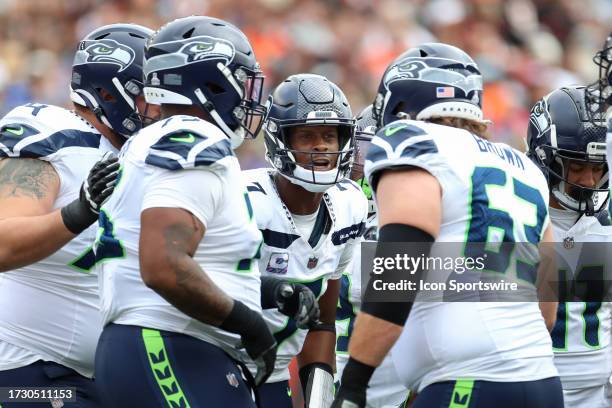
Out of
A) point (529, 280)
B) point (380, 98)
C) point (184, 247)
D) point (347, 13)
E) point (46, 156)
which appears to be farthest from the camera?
point (347, 13)

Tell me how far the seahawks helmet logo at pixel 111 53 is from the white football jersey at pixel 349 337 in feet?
4.63

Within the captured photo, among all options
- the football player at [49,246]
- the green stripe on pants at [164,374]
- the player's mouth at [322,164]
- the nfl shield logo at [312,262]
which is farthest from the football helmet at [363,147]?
the green stripe on pants at [164,374]

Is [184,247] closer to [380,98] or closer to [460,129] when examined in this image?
[460,129]

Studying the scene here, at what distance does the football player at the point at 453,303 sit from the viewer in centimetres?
362

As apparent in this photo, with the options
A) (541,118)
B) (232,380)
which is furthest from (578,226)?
(232,380)

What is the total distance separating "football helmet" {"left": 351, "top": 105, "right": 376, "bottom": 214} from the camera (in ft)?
20.2

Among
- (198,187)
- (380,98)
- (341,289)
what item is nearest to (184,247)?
(198,187)

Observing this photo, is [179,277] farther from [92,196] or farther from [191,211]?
[92,196]

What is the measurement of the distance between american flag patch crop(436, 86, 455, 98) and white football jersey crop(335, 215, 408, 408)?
1329mm

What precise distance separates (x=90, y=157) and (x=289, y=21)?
27.6 ft

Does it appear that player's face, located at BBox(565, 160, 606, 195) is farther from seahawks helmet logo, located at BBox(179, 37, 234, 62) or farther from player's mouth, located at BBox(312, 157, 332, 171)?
seahawks helmet logo, located at BBox(179, 37, 234, 62)

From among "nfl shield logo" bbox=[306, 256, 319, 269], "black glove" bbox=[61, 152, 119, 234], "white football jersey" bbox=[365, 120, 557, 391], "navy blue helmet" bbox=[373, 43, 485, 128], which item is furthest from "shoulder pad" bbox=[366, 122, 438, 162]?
"nfl shield logo" bbox=[306, 256, 319, 269]

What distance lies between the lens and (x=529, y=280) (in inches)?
152

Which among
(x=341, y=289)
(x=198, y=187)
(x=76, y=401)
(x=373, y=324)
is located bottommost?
(x=76, y=401)
